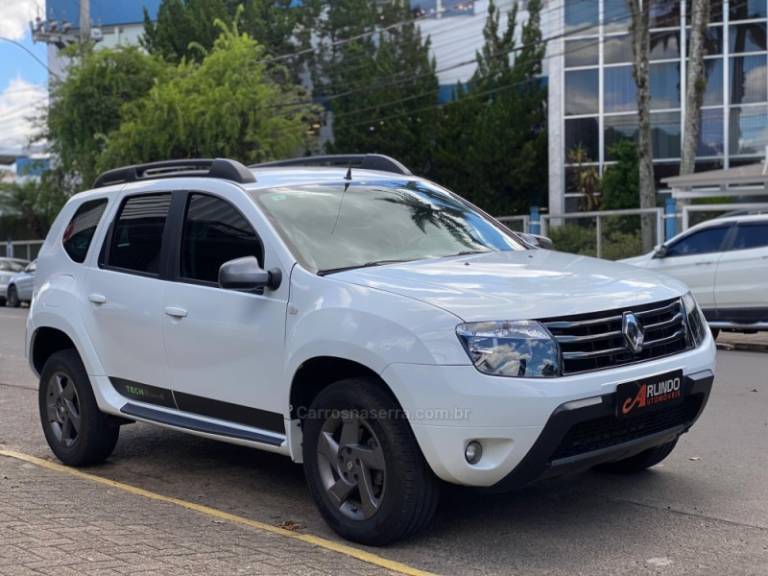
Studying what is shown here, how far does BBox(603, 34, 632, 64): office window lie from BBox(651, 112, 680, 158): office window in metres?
2.11

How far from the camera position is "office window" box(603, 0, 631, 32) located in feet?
107

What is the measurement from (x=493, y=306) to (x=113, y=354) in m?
2.86

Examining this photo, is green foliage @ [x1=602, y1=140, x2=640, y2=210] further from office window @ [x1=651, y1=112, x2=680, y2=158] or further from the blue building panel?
the blue building panel

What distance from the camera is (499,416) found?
4496mm

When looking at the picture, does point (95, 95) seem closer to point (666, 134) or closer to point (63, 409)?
point (666, 134)

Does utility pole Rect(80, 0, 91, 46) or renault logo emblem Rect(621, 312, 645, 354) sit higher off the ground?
utility pole Rect(80, 0, 91, 46)

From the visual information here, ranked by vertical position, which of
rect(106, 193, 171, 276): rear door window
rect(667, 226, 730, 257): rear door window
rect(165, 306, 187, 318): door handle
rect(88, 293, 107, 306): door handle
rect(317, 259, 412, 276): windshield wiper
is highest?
rect(106, 193, 171, 276): rear door window

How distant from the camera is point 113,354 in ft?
21.0

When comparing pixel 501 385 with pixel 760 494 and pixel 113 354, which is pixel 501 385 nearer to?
pixel 760 494

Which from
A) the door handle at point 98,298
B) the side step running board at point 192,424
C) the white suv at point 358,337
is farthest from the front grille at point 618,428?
the door handle at point 98,298

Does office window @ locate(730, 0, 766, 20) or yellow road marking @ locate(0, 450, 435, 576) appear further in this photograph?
office window @ locate(730, 0, 766, 20)

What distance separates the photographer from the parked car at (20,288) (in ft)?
95.5

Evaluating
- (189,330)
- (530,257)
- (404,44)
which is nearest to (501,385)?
(530,257)

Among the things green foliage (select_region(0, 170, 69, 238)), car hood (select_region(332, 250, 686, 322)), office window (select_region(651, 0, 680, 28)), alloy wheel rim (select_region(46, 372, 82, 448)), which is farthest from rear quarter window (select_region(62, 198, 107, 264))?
green foliage (select_region(0, 170, 69, 238))
